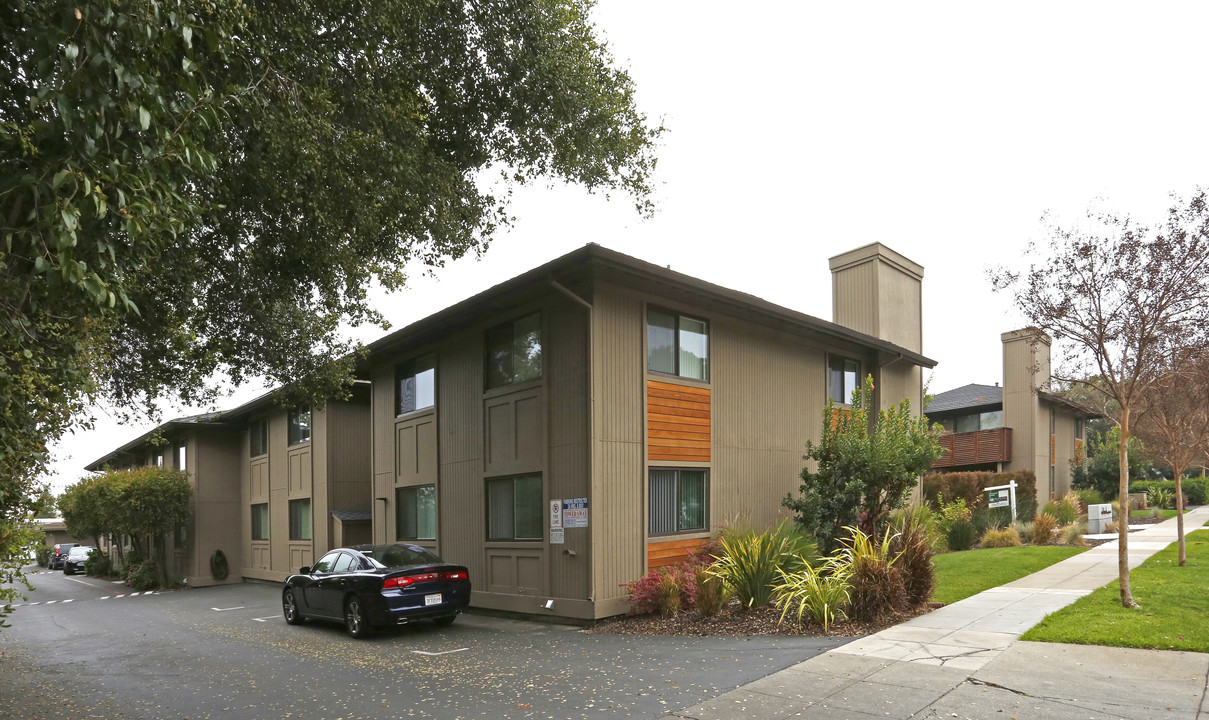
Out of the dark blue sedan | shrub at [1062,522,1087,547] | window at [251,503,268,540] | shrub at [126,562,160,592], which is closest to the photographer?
→ the dark blue sedan

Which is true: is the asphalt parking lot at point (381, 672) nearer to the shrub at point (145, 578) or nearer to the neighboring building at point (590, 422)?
the neighboring building at point (590, 422)

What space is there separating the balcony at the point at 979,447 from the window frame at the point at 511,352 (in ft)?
68.7

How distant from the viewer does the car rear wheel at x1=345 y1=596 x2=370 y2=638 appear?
44.0 feet

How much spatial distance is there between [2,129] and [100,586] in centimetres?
3476

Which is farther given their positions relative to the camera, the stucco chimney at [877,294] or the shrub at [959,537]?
the stucco chimney at [877,294]

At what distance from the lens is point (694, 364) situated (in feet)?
50.7

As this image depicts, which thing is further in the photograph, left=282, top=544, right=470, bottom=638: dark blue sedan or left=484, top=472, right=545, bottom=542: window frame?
left=484, top=472, right=545, bottom=542: window frame

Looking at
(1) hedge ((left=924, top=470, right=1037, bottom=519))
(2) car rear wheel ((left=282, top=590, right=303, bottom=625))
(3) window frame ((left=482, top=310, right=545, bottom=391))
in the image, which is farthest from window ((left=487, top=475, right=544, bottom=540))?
(1) hedge ((left=924, top=470, right=1037, bottom=519))

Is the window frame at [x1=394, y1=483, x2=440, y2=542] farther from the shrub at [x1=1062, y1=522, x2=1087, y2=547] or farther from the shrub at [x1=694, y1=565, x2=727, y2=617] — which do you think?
the shrub at [x1=1062, y1=522, x2=1087, y2=547]

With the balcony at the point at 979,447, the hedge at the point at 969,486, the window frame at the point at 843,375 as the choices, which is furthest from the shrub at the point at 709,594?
the balcony at the point at 979,447

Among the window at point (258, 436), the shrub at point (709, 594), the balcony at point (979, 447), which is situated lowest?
the shrub at point (709, 594)

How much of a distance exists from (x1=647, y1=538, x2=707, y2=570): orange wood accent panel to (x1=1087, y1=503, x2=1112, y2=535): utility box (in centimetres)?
1507

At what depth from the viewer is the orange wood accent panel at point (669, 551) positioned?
14062 millimetres

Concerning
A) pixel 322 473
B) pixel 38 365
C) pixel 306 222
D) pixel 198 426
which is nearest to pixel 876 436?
pixel 306 222
